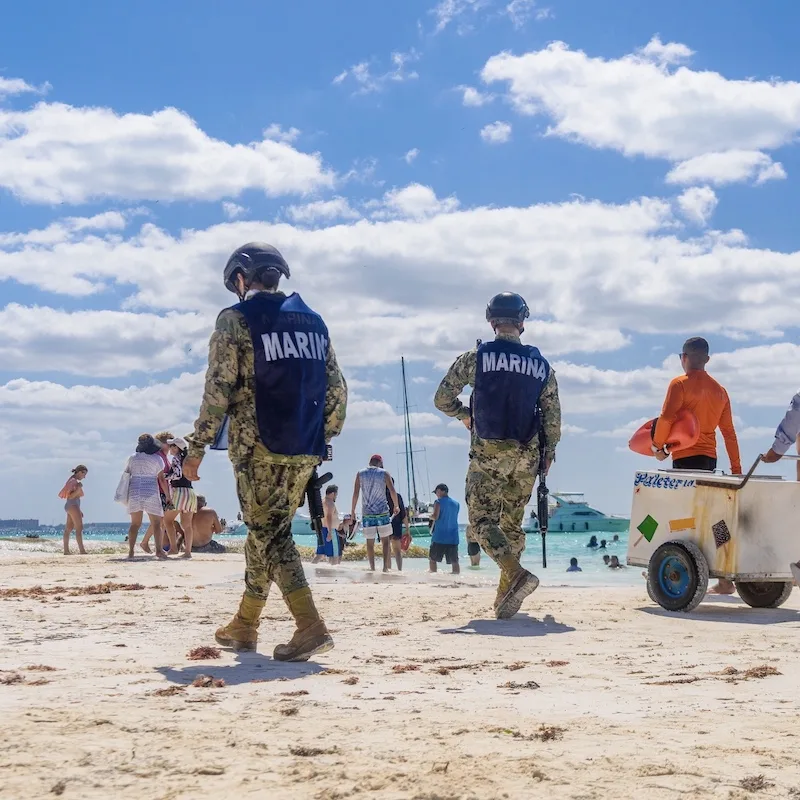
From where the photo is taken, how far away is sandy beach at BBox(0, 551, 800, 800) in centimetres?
293

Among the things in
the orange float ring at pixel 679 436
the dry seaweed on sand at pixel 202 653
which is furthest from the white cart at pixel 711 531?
the dry seaweed on sand at pixel 202 653

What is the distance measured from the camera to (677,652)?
5645 mm

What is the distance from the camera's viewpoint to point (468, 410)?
25.9ft

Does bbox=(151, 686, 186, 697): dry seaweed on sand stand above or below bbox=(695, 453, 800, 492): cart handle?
below

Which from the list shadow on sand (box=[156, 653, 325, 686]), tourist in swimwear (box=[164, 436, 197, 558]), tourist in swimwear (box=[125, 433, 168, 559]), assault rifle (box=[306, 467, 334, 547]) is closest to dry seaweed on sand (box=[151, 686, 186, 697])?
shadow on sand (box=[156, 653, 325, 686])

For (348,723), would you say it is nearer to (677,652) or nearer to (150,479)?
(677,652)

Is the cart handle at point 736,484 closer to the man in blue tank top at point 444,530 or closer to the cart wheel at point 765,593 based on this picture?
the cart wheel at point 765,593

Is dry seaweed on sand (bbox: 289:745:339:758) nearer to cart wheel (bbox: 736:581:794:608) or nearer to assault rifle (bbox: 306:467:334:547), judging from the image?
assault rifle (bbox: 306:467:334:547)

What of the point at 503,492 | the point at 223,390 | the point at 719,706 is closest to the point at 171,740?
the point at 719,706

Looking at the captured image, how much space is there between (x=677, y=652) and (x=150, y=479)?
35.9ft

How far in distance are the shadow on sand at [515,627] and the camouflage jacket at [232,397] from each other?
1.73 metres

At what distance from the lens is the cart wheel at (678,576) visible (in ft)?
25.1

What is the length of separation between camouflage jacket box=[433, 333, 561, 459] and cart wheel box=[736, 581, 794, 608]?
6.73 ft

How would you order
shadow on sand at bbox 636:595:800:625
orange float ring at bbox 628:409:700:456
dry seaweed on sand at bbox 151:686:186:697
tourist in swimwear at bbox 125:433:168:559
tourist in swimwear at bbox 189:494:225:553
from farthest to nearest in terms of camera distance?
tourist in swimwear at bbox 189:494:225:553 → tourist in swimwear at bbox 125:433:168:559 → orange float ring at bbox 628:409:700:456 → shadow on sand at bbox 636:595:800:625 → dry seaweed on sand at bbox 151:686:186:697
